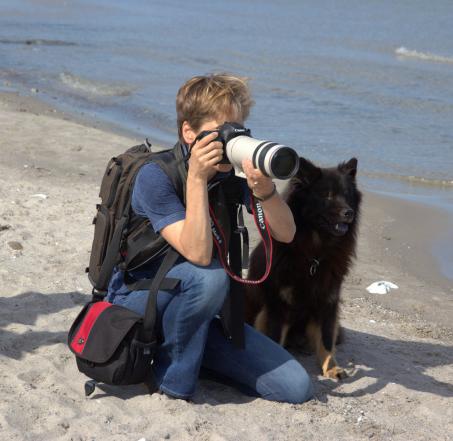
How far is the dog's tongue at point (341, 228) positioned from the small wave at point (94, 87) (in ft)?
34.1

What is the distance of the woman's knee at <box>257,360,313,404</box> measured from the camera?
3789 millimetres

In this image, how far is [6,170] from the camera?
7.75 m

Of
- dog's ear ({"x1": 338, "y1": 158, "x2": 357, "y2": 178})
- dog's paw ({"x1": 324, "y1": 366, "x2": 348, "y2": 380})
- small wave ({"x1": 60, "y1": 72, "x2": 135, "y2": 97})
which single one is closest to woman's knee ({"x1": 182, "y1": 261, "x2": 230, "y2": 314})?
dog's paw ({"x1": 324, "y1": 366, "x2": 348, "y2": 380})

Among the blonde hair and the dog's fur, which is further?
the dog's fur

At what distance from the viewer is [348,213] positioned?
14.0 feet

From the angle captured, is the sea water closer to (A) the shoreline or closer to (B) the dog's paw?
(A) the shoreline

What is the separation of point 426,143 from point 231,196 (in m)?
8.04

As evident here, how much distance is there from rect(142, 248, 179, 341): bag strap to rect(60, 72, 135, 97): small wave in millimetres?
11008

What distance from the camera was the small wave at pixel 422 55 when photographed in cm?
1918

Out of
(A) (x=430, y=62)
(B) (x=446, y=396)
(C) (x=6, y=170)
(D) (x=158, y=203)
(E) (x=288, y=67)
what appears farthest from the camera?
(A) (x=430, y=62)

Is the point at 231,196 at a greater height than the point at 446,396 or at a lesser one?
greater

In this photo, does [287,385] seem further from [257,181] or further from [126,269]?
[257,181]

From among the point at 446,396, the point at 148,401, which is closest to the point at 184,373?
the point at 148,401

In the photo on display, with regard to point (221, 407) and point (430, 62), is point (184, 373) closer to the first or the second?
point (221, 407)
